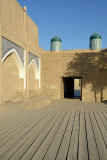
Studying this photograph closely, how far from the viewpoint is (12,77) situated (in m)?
8.85

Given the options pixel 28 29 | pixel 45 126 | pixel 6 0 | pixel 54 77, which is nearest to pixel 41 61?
pixel 54 77

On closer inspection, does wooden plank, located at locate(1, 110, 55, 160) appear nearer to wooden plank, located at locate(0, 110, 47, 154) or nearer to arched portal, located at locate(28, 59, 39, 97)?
wooden plank, located at locate(0, 110, 47, 154)

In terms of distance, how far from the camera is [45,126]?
3592 mm

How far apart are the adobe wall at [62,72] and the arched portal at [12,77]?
4.22 meters

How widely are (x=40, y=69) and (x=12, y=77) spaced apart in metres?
4.36

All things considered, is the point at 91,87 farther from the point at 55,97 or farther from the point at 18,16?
the point at 18,16

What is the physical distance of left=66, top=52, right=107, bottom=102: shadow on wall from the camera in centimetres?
1206

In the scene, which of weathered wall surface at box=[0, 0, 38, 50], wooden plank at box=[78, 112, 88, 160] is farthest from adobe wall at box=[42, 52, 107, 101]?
wooden plank at box=[78, 112, 88, 160]

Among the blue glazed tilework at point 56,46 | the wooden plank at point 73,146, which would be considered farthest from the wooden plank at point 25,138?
the blue glazed tilework at point 56,46

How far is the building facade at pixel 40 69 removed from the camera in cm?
875

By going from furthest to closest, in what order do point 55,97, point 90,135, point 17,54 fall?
1. point 55,97
2. point 17,54
3. point 90,135

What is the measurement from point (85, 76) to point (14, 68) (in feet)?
20.4

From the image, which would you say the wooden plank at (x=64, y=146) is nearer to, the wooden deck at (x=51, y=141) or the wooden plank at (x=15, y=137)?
the wooden deck at (x=51, y=141)

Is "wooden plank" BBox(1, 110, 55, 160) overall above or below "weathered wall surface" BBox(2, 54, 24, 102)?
below
